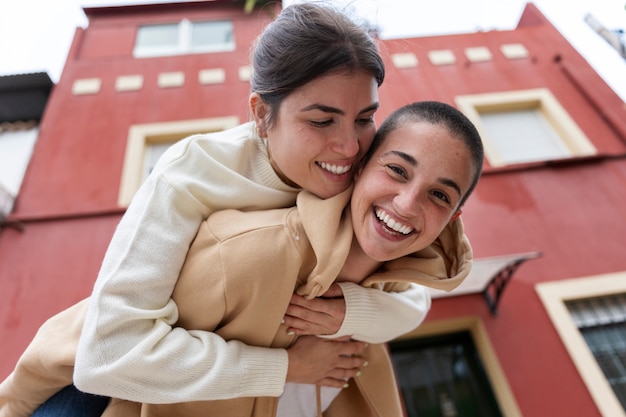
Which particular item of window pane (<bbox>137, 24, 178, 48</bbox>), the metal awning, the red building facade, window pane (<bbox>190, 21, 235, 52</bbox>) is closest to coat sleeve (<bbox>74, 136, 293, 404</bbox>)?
the metal awning

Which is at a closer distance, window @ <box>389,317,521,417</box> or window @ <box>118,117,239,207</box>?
window @ <box>389,317,521,417</box>

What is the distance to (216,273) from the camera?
1.26m

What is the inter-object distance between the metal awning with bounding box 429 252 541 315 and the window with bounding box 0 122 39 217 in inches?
190

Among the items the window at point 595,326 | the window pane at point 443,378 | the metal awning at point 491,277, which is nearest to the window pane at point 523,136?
the window at point 595,326

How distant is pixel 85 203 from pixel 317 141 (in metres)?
4.19

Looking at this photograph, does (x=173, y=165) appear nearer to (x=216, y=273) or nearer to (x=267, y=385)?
(x=216, y=273)

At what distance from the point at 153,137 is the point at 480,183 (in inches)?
173

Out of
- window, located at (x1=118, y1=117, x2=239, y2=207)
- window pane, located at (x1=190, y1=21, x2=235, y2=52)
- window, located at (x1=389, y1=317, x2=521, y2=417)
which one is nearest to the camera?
window, located at (x1=389, y1=317, x2=521, y2=417)

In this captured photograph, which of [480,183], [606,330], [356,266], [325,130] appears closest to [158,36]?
[480,183]

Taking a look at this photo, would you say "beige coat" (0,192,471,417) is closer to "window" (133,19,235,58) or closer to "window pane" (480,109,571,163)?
"window pane" (480,109,571,163)

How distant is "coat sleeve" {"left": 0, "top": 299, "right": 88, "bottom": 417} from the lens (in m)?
1.32

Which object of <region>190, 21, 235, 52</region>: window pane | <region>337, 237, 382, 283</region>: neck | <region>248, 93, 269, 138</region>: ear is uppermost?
<region>190, 21, 235, 52</region>: window pane

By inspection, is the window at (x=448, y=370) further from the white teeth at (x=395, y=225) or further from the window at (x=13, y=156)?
the window at (x=13, y=156)

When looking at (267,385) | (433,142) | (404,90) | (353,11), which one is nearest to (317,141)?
(433,142)
